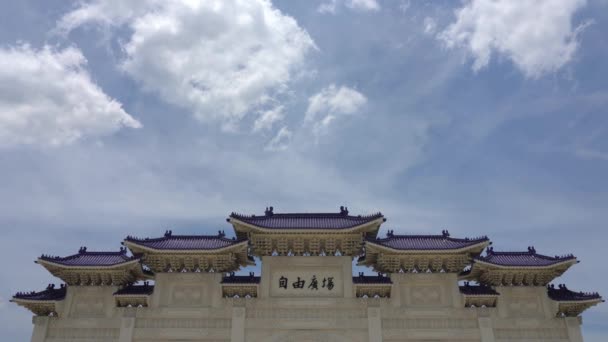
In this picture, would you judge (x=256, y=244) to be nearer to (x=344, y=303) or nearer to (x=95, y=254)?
(x=344, y=303)

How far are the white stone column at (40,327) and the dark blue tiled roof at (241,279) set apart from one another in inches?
272

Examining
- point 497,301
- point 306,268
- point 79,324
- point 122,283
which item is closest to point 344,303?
point 306,268

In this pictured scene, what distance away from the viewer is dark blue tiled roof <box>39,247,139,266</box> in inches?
709

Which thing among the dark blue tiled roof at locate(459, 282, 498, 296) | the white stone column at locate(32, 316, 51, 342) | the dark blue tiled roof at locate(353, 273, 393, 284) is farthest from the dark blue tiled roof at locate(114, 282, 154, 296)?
the dark blue tiled roof at locate(459, 282, 498, 296)

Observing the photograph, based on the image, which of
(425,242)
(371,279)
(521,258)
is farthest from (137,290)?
(521,258)

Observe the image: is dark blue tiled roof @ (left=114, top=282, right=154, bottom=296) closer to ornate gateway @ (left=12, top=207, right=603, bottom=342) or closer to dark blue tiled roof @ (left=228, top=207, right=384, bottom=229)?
ornate gateway @ (left=12, top=207, right=603, bottom=342)

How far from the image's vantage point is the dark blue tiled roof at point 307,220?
18.1m

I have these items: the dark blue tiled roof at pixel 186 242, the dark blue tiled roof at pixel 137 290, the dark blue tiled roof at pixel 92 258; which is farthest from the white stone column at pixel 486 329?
the dark blue tiled roof at pixel 92 258

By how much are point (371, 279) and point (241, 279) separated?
5001mm

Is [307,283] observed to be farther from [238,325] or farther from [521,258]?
[521,258]

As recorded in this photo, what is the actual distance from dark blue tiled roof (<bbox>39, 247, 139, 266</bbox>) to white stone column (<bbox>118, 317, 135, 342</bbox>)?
215 cm

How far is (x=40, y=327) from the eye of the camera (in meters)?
17.5

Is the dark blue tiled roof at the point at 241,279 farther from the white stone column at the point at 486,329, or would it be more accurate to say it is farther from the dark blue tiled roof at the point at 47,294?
the white stone column at the point at 486,329

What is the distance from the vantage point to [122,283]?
18203 millimetres
